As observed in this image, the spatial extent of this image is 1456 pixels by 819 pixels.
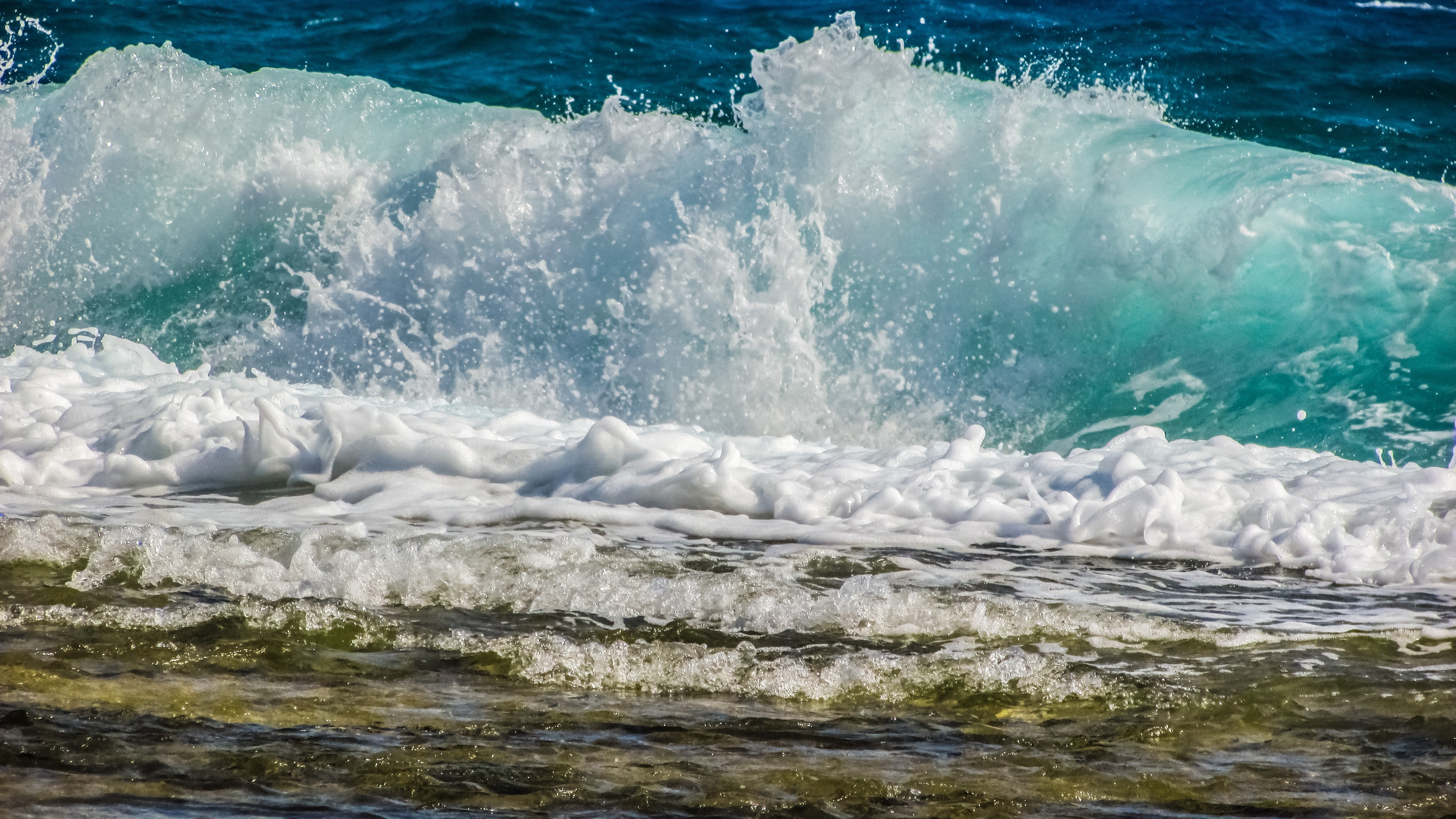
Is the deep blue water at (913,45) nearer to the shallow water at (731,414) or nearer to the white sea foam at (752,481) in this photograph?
the shallow water at (731,414)

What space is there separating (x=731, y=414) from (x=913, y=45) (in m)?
5.62

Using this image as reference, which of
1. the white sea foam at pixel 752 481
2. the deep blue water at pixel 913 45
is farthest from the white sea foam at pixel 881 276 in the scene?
the deep blue water at pixel 913 45

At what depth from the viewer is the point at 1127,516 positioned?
12.1ft

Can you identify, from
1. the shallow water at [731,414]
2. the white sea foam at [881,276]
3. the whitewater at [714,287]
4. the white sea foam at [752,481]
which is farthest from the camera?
the white sea foam at [881,276]

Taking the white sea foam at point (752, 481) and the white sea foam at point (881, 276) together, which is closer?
the white sea foam at point (752, 481)

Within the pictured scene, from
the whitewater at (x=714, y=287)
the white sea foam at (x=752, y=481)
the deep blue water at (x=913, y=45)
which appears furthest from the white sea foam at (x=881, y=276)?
the deep blue water at (x=913, y=45)

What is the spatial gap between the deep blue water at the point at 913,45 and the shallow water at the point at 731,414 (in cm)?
6

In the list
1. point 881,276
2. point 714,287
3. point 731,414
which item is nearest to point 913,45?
point 881,276

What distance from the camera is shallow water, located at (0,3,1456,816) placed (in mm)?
2336

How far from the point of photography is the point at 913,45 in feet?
33.8

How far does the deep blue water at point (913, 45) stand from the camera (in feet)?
28.6

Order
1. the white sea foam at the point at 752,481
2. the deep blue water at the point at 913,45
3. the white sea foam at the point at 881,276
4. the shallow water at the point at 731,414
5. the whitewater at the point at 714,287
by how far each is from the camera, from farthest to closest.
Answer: the deep blue water at the point at 913,45
the white sea foam at the point at 881,276
the whitewater at the point at 714,287
the white sea foam at the point at 752,481
the shallow water at the point at 731,414

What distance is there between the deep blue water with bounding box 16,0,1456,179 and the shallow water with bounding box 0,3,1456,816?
0.06m

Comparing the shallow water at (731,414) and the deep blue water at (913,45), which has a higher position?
the deep blue water at (913,45)
